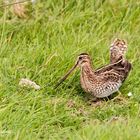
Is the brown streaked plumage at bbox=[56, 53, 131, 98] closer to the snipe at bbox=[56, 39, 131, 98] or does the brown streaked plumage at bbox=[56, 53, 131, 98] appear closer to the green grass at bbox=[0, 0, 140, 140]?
the snipe at bbox=[56, 39, 131, 98]

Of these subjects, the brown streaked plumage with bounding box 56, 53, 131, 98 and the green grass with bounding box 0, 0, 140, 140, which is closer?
the green grass with bounding box 0, 0, 140, 140

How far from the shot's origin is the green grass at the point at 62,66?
6.50 meters

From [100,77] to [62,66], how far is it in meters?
0.49

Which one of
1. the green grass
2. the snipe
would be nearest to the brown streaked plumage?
the snipe

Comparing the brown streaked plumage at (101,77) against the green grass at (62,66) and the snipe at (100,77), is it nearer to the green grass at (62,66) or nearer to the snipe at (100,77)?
the snipe at (100,77)

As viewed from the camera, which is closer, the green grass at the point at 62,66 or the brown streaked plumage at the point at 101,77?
the green grass at the point at 62,66

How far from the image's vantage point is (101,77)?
7316 millimetres

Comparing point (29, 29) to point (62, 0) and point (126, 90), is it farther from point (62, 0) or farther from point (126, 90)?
point (126, 90)

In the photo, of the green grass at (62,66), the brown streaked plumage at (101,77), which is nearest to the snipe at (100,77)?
the brown streaked plumage at (101,77)

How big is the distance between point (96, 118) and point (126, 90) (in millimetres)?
686

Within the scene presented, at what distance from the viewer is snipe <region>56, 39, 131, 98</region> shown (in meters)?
7.30

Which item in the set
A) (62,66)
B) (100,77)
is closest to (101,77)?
(100,77)

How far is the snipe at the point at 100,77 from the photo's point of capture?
730cm

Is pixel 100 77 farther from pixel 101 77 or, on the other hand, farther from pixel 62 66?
pixel 62 66
